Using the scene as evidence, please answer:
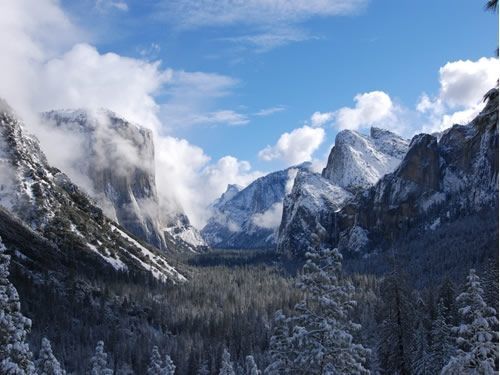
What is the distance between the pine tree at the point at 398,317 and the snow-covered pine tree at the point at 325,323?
23.3m

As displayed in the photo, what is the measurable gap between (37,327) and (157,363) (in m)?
68.8

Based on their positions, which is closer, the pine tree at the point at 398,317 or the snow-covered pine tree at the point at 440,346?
the pine tree at the point at 398,317

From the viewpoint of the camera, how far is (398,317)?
4488 cm

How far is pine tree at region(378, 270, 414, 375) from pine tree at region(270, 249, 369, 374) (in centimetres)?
2349

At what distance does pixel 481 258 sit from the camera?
648 ft

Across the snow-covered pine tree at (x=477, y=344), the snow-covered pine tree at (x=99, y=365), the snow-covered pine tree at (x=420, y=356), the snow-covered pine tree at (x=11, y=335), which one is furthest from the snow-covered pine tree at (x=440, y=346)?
the snow-covered pine tree at (x=11, y=335)

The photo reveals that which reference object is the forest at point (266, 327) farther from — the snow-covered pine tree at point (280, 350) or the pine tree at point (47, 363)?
the pine tree at point (47, 363)

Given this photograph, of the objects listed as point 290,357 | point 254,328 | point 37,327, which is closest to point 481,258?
point 254,328

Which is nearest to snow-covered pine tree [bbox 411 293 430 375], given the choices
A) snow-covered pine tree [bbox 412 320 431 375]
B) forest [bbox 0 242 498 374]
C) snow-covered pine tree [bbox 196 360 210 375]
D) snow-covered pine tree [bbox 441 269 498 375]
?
snow-covered pine tree [bbox 412 320 431 375]

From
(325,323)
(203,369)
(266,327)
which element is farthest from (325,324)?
(266,327)

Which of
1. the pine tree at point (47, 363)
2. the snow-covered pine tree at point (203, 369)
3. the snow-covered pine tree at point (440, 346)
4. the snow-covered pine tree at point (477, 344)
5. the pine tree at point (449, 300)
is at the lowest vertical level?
the snow-covered pine tree at point (477, 344)

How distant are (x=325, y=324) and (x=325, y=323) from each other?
0.22ft

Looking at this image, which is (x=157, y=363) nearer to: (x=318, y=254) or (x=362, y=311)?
(x=318, y=254)

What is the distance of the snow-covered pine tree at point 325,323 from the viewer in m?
21.3
